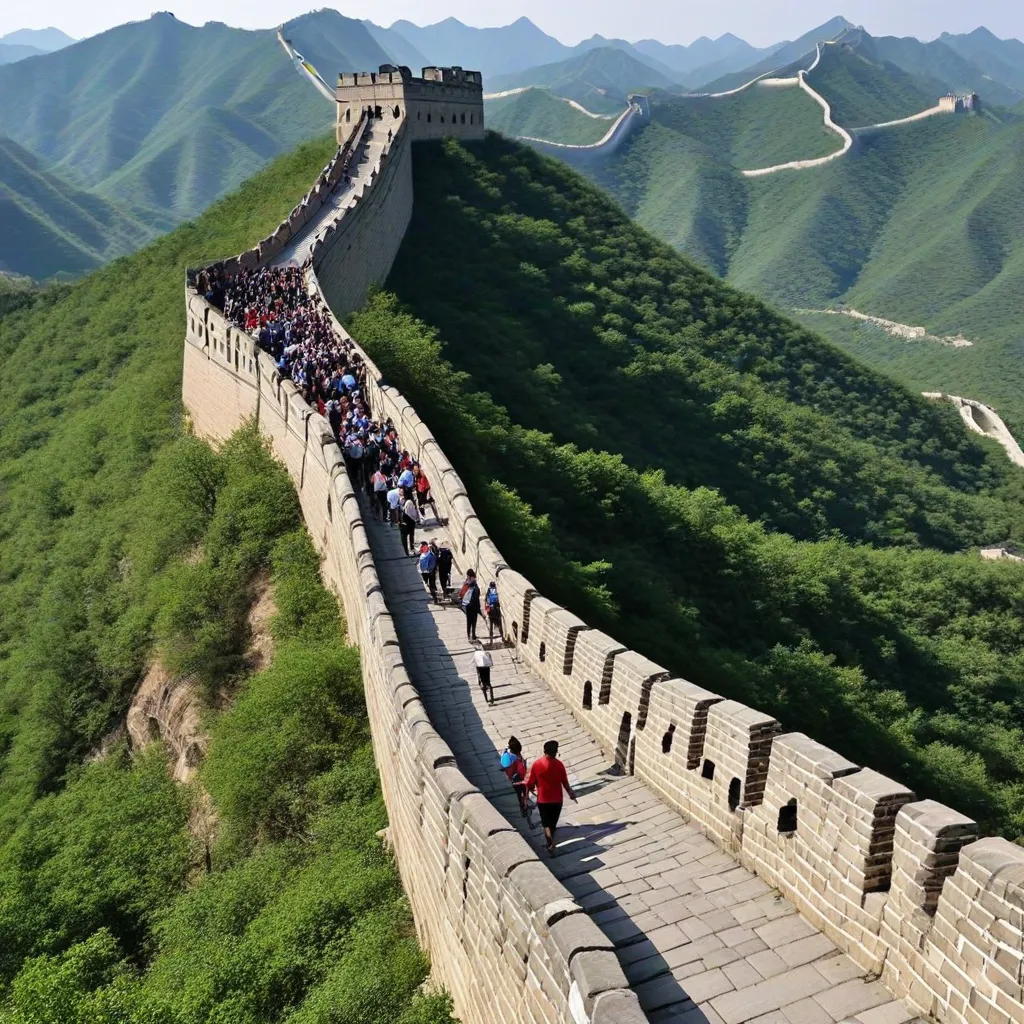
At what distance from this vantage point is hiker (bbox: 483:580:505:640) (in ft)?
35.9

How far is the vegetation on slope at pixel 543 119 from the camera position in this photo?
14138 centimetres

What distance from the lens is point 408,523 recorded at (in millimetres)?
13055

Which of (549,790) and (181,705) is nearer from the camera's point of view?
(549,790)

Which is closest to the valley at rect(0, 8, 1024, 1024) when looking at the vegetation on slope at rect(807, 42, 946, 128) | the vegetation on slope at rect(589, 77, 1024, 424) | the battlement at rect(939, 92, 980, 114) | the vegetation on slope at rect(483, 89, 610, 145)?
the vegetation on slope at rect(589, 77, 1024, 424)

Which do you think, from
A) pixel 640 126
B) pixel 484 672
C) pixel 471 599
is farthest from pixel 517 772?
pixel 640 126

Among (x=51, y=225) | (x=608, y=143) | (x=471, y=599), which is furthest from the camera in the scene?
(x=51, y=225)

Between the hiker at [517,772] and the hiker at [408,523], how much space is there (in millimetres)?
5481

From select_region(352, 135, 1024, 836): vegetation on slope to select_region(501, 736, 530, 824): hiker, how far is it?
19.4ft

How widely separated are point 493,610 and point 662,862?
429 cm

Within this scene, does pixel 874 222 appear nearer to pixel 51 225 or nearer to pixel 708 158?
pixel 708 158

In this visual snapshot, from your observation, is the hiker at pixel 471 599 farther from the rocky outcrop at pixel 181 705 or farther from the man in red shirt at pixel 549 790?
the rocky outcrop at pixel 181 705

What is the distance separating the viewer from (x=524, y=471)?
19.7 metres

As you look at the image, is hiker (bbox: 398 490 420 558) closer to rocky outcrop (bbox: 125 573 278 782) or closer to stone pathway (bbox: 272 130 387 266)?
rocky outcrop (bbox: 125 573 278 782)

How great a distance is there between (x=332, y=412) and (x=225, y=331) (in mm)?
6549
